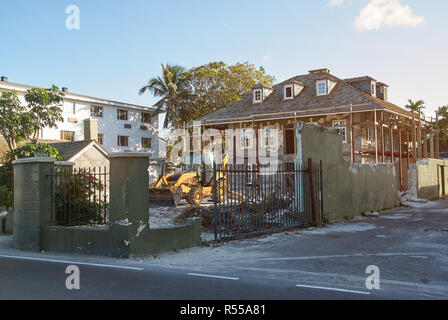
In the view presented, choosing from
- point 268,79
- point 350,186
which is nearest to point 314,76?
point 268,79

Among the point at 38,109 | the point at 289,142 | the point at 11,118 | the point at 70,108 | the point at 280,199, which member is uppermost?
the point at 70,108

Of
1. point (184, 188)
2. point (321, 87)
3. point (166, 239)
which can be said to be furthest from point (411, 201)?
point (166, 239)

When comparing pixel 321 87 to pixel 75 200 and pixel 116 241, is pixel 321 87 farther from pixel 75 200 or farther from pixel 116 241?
pixel 116 241

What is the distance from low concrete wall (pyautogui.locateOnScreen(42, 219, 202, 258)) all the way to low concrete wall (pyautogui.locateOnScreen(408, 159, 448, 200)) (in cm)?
1860

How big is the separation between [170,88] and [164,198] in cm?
2711

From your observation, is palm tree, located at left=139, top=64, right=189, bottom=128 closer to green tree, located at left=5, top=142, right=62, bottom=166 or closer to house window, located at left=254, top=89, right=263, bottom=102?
house window, located at left=254, top=89, right=263, bottom=102

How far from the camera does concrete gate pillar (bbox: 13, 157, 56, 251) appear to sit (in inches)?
387

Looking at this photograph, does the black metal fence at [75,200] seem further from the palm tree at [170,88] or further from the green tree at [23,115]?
the palm tree at [170,88]

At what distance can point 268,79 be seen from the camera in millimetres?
43469

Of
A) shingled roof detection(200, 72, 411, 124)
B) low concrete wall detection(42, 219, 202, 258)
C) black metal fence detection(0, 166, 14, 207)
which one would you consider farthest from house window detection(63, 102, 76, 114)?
low concrete wall detection(42, 219, 202, 258)

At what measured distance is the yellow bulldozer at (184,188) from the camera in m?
19.1

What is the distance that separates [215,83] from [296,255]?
116 ft

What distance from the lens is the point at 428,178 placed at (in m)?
26.7

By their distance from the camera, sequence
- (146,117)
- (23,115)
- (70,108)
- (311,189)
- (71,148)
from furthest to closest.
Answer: (146,117) → (70,108) → (71,148) → (23,115) → (311,189)
